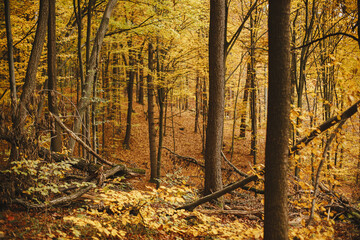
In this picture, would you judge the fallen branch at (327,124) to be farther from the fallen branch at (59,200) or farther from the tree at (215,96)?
the fallen branch at (59,200)

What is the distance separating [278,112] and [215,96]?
362 centimetres

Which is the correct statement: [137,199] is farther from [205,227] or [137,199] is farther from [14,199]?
[14,199]

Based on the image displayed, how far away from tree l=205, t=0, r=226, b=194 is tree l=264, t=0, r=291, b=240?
11.2ft

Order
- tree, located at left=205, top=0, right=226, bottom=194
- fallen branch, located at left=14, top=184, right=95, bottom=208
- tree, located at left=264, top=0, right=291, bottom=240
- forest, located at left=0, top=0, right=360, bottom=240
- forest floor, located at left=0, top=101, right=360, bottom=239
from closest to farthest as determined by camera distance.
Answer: tree, located at left=264, top=0, right=291, bottom=240 < forest, located at left=0, top=0, right=360, bottom=240 < forest floor, located at left=0, top=101, right=360, bottom=239 < fallen branch, located at left=14, top=184, right=95, bottom=208 < tree, located at left=205, top=0, right=226, bottom=194

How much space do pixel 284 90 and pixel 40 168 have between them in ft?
14.0

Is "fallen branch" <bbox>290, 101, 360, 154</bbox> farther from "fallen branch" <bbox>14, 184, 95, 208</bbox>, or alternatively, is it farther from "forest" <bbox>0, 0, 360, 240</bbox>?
"fallen branch" <bbox>14, 184, 95, 208</bbox>

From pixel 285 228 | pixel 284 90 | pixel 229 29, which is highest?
pixel 229 29

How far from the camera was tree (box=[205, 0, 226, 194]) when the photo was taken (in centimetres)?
637

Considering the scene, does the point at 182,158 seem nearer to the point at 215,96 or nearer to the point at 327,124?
the point at 215,96

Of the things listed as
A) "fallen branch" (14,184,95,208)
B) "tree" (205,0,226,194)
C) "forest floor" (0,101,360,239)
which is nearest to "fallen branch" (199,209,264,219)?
"forest floor" (0,101,360,239)

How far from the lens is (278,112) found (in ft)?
9.62

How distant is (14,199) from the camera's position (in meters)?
4.25

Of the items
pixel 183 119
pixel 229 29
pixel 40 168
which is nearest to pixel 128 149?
pixel 183 119

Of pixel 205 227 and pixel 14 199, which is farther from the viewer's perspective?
pixel 205 227
